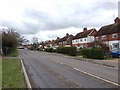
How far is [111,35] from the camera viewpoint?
6247 cm

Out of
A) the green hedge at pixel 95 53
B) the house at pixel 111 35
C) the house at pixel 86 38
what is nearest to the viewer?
the green hedge at pixel 95 53

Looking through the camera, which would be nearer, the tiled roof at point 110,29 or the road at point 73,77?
the road at point 73,77

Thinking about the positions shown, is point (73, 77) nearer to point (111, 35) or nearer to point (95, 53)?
point (95, 53)

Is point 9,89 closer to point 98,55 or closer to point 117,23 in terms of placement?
point 98,55

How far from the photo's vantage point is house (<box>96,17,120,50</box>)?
196ft

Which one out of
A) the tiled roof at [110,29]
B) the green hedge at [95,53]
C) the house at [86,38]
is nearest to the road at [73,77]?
the green hedge at [95,53]

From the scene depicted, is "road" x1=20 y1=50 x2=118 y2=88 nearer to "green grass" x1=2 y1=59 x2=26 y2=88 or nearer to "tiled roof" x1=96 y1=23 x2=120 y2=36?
"green grass" x1=2 y1=59 x2=26 y2=88

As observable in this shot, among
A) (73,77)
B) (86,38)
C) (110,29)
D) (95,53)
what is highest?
(110,29)

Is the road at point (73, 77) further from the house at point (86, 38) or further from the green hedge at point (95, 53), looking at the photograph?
the house at point (86, 38)

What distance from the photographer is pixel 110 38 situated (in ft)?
206

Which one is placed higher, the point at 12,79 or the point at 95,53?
the point at 95,53

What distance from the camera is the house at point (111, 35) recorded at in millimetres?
59869

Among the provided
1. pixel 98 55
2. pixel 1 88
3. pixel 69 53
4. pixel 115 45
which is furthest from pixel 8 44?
pixel 1 88

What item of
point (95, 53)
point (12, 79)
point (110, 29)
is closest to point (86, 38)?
point (110, 29)
